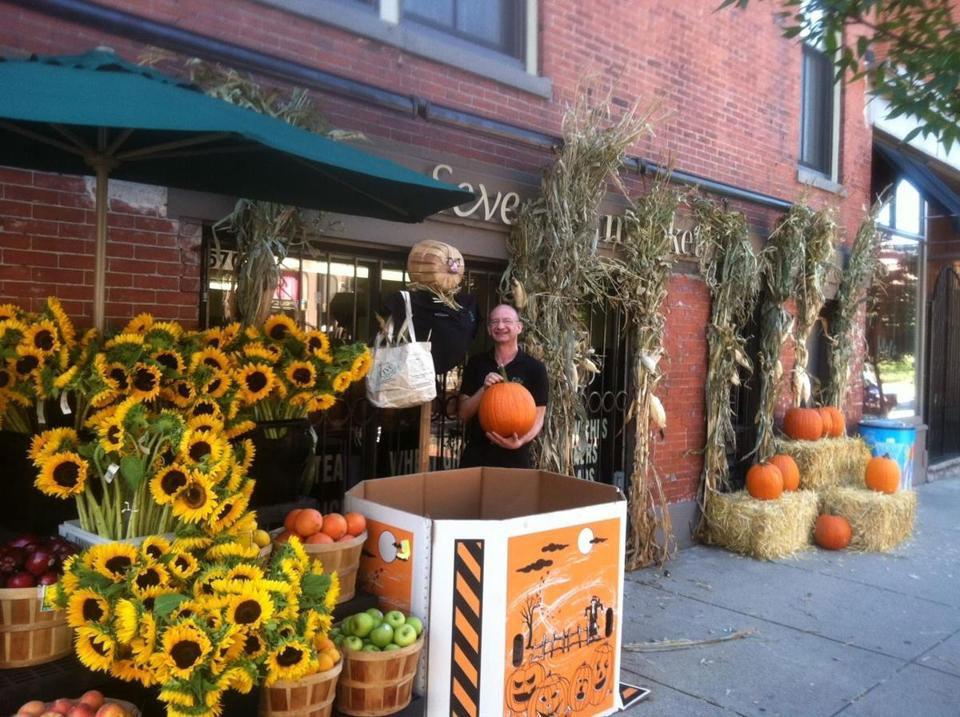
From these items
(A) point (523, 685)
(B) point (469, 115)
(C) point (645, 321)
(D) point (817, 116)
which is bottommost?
(A) point (523, 685)

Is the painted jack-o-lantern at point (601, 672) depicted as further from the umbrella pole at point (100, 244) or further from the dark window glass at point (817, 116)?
the dark window glass at point (817, 116)

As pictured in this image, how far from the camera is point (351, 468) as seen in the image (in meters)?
5.22

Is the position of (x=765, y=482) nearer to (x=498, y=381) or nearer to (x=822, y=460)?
(x=822, y=460)

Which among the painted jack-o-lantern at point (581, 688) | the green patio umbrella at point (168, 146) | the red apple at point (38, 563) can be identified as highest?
the green patio umbrella at point (168, 146)

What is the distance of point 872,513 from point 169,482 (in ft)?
22.0

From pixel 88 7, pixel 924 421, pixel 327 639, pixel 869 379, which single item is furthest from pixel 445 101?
pixel 924 421

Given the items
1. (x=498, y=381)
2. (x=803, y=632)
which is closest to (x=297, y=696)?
(x=498, y=381)

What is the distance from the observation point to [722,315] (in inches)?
297

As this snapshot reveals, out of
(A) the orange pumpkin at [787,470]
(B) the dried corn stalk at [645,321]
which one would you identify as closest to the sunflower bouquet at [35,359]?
(B) the dried corn stalk at [645,321]

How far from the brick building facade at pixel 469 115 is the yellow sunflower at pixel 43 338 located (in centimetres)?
90

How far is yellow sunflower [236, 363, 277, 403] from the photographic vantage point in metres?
3.43

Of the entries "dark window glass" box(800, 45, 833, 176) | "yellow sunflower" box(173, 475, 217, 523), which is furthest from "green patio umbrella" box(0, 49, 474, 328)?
"dark window glass" box(800, 45, 833, 176)

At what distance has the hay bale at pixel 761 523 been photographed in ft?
23.3

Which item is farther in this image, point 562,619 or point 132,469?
point 562,619
